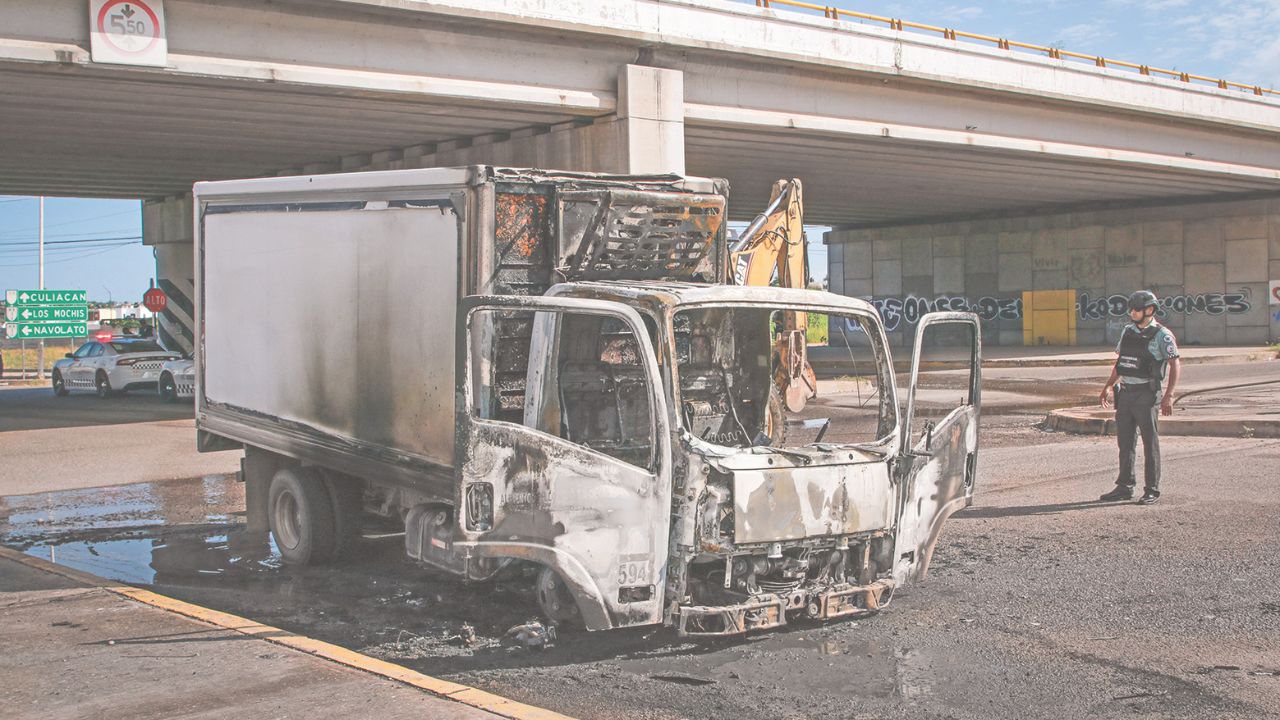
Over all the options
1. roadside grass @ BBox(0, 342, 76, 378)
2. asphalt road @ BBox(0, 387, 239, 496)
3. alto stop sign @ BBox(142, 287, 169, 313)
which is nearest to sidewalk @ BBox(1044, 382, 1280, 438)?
asphalt road @ BBox(0, 387, 239, 496)

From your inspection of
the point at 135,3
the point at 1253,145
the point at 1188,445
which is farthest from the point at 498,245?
the point at 1253,145

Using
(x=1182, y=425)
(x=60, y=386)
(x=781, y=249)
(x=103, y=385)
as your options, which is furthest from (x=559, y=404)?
(x=60, y=386)

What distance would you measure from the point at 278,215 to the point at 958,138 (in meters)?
22.6

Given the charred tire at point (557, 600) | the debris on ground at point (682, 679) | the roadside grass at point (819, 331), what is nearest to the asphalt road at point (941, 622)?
the debris on ground at point (682, 679)

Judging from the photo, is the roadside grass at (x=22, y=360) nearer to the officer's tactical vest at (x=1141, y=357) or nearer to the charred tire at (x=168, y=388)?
the charred tire at (x=168, y=388)

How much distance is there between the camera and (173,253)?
37750 mm

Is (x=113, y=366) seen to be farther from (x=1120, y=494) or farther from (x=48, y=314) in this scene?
(x=1120, y=494)

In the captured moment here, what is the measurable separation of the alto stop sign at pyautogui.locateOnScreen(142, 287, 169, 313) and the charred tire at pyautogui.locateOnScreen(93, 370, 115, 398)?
21.6 ft

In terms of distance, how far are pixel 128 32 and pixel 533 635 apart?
561 inches

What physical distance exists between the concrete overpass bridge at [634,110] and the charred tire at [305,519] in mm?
10810

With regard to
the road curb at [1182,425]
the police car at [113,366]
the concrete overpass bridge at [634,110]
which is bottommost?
the road curb at [1182,425]

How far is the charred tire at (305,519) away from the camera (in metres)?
8.83

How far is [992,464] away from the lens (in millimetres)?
13164

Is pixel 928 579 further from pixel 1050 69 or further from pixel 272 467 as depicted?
pixel 1050 69
